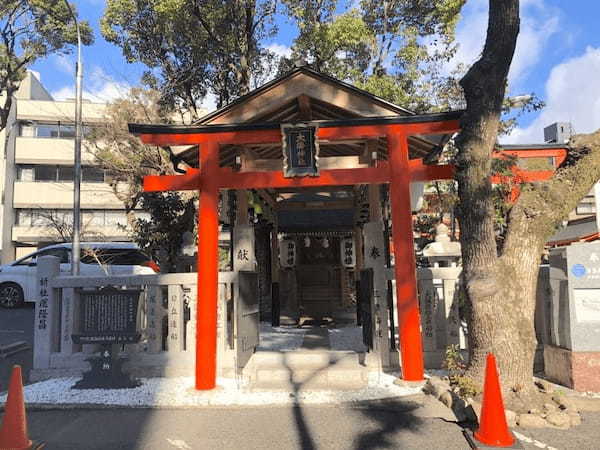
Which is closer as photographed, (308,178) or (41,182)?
(308,178)

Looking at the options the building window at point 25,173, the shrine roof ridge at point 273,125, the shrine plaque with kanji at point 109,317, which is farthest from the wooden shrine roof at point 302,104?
the building window at point 25,173

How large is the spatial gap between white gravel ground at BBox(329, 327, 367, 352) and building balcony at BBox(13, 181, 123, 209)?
2282 centimetres

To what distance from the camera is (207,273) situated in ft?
21.8

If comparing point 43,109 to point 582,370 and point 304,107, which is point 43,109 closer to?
point 304,107

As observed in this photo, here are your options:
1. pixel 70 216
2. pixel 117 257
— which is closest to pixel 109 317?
pixel 117 257

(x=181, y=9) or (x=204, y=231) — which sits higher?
(x=181, y=9)

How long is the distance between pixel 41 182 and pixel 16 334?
21.5 meters

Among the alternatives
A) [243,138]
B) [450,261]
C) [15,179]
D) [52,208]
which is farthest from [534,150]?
[15,179]

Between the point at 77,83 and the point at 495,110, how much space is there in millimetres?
11208

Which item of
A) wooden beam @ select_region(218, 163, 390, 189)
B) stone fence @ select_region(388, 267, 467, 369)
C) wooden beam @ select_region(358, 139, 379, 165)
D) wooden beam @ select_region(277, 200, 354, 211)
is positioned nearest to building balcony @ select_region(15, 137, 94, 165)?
wooden beam @ select_region(277, 200, 354, 211)

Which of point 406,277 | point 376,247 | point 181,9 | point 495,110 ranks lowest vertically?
point 406,277

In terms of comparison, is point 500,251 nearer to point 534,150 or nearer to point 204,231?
point 204,231

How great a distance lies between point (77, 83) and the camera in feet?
40.9

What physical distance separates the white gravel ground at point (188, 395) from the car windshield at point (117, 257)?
917cm
